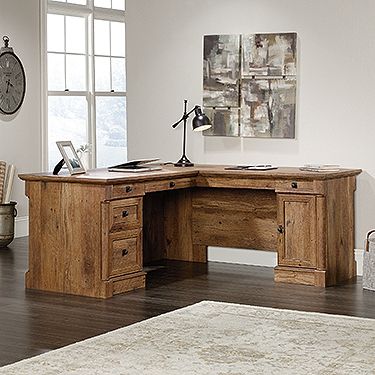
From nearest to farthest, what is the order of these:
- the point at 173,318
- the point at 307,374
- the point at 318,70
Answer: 1. the point at 307,374
2. the point at 173,318
3. the point at 318,70

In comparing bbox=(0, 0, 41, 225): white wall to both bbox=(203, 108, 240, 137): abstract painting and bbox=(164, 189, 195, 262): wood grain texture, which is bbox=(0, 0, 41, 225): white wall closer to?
bbox=(164, 189, 195, 262): wood grain texture

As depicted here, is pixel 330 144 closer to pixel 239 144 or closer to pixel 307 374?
pixel 239 144

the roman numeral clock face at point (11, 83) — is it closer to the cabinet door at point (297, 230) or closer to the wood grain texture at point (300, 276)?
the cabinet door at point (297, 230)

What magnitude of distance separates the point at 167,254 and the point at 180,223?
10.8 inches

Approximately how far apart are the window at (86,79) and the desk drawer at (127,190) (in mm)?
2706

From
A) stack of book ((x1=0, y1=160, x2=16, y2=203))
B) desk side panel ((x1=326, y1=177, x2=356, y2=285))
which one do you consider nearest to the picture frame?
desk side panel ((x1=326, y1=177, x2=356, y2=285))

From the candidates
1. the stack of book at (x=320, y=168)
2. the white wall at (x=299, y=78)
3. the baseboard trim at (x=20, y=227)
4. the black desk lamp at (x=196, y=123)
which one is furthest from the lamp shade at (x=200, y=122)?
the baseboard trim at (x=20, y=227)

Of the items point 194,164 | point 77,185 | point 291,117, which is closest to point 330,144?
point 291,117

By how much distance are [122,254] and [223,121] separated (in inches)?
65.1

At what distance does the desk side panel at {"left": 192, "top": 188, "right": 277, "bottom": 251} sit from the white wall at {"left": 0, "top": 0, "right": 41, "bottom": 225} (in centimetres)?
212

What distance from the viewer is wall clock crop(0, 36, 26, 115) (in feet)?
27.9

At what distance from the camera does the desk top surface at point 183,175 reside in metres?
5.97

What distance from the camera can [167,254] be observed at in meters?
7.48

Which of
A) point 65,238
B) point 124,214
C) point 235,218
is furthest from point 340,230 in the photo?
point 65,238
